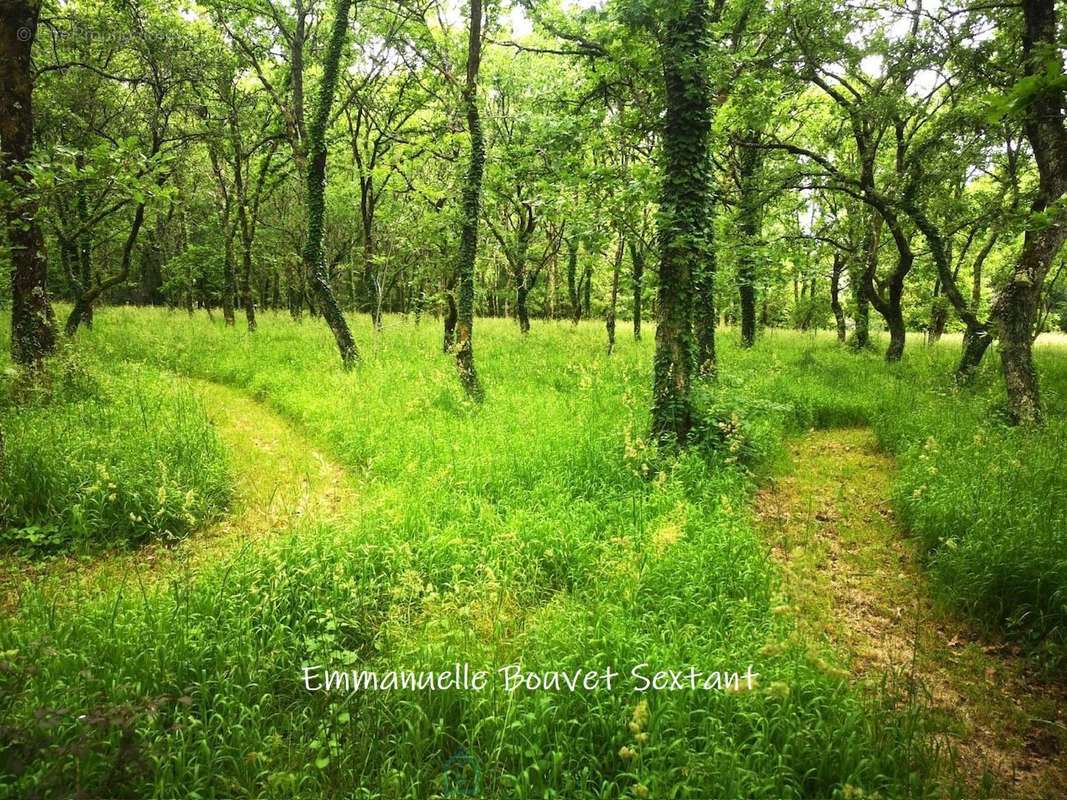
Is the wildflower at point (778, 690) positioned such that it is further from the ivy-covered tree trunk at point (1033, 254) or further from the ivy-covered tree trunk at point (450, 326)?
the ivy-covered tree trunk at point (450, 326)

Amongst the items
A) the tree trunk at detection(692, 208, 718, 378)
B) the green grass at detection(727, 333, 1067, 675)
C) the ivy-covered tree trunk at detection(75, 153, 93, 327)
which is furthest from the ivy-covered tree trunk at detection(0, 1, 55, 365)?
the green grass at detection(727, 333, 1067, 675)

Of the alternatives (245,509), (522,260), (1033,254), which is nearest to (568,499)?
(245,509)

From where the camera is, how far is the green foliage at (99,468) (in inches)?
225

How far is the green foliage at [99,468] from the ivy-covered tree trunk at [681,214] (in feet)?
20.9

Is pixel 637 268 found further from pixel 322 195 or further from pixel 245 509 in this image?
pixel 245 509

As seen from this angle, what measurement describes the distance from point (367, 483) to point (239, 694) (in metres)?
3.72

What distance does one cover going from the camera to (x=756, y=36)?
39.9 ft

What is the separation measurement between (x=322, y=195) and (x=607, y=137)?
8.15 metres

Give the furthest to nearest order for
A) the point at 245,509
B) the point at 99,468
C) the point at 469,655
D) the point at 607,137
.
Result: the point at 607,137
the point at 245,509
the point at 99,468
the point at 469,655

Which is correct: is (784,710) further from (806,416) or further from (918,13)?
(918,13)

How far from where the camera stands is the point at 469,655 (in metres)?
3.93

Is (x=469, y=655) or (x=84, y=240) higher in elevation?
(x=84, y=240)

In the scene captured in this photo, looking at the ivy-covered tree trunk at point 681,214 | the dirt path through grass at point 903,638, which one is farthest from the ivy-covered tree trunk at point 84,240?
the dirt path through grass at point 903,638

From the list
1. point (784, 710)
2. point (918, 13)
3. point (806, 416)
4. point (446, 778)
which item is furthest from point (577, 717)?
point (918, 13)
